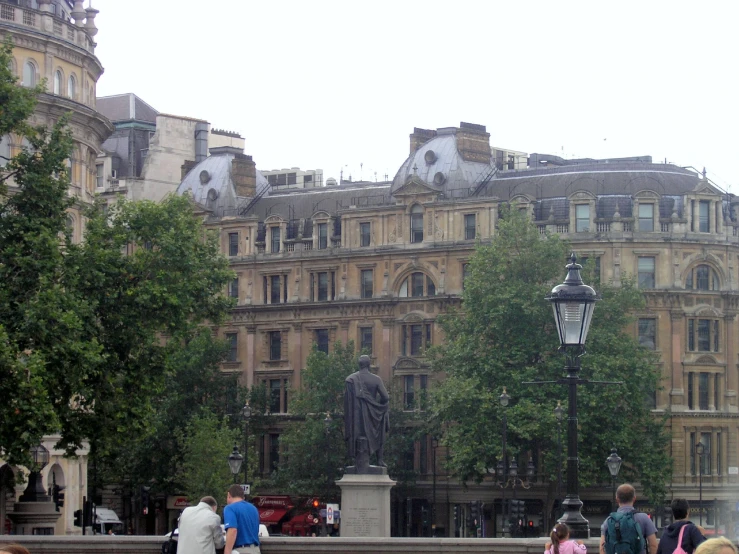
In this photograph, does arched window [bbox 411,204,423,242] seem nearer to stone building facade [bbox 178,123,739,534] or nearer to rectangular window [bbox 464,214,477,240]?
stone building facade [bbox 178,123,739,534]

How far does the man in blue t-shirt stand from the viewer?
23125 mm

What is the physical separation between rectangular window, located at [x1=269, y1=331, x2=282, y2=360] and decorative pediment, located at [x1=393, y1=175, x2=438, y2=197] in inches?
389

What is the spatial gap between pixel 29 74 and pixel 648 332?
1341 inches

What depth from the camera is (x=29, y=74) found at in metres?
59.3

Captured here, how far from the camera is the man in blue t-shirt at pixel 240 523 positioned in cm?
2312

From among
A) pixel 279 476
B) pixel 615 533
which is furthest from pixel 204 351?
pixel 615 533

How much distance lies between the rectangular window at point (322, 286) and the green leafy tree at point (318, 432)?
21.4 feet

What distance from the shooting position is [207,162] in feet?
312

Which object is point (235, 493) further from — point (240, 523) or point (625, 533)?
point (625, 533)

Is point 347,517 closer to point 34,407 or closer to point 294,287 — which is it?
point 34,407

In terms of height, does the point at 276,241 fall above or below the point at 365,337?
above

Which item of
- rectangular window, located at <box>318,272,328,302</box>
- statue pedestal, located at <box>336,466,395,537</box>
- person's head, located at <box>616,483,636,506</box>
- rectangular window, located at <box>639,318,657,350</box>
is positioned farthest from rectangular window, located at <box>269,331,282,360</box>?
person's head, located at <box>616,483,636,506</box>

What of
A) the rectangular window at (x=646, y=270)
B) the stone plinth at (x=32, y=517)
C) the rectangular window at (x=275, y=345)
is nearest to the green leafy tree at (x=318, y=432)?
the rectangular window at (x=275, y=345)

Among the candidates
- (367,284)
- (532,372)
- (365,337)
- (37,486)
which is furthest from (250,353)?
(37,486)
